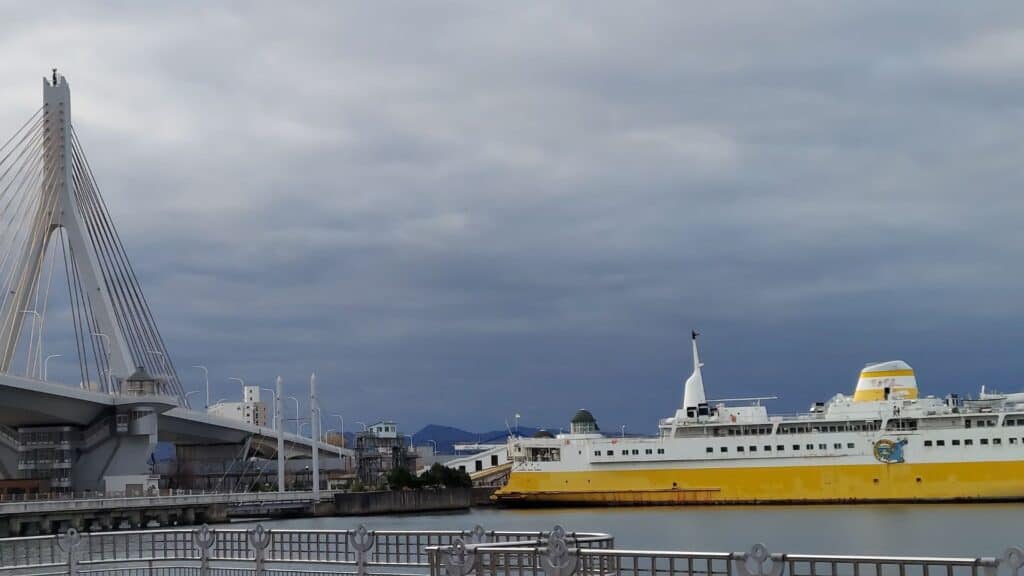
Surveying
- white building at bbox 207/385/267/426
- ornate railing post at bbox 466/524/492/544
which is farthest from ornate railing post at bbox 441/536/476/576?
white building at bbox 207/385/267/426

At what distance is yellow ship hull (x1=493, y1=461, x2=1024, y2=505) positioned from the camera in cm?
5869

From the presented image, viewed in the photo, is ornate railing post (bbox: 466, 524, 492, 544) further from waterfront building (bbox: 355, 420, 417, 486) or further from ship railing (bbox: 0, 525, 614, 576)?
waterfront building (bbox: 355, 420, 417, 486)

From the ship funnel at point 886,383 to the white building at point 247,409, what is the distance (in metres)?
58.2

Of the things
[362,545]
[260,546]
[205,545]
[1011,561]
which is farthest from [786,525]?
[1011,561]

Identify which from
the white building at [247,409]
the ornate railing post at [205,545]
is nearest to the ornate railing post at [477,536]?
the ornate railing post at [205,545]

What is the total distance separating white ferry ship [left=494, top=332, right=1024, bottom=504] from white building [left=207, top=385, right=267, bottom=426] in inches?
1918

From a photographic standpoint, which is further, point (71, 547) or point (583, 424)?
point (583, 424)

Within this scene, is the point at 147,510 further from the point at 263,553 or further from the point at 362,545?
the point at 362,545

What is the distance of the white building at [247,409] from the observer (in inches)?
4565

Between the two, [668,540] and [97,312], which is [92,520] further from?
[668,540]

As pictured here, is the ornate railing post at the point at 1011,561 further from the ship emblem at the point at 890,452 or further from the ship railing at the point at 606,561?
the ship emblem at the point at 890,452

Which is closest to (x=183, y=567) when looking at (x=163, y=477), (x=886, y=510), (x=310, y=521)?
(x=886, y=510)

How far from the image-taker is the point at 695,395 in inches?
2717

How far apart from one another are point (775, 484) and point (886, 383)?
295 inches
